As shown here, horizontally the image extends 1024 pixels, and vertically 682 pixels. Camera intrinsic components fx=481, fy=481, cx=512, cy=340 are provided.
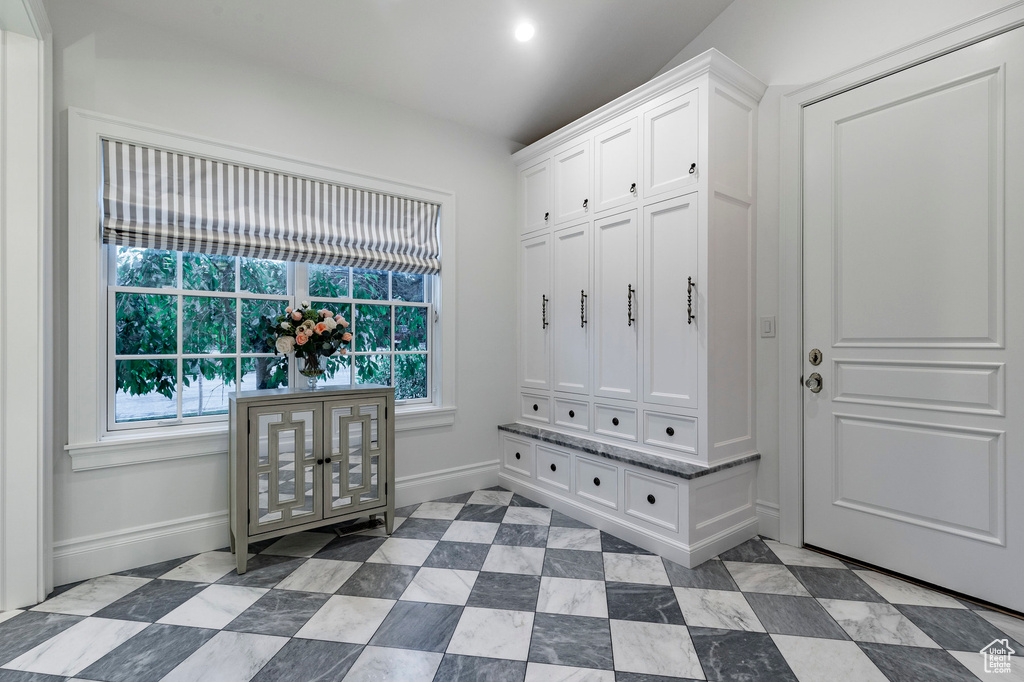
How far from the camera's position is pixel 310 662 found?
163 centimetres

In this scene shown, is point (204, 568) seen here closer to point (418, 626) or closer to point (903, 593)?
point (418, 626)

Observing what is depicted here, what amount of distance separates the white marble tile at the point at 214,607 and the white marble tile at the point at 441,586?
0.65m

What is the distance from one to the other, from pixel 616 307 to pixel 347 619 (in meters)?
2.05

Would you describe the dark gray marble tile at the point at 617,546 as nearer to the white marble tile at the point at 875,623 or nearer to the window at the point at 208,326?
the white marble tile at the point at 875,623

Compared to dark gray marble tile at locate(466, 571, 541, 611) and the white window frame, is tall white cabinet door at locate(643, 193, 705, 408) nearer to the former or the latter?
dark gray marble tile at locate(466, 571, 541, 611)

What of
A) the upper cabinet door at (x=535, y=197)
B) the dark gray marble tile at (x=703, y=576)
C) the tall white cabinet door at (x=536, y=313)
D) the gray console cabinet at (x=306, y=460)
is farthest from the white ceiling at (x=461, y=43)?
the dark gray marble tile at (x=703, y=576)

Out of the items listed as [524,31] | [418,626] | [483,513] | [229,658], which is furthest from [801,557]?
[524,31]

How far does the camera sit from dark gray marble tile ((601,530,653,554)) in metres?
2.49

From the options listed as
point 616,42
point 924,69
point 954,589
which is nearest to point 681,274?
point 924,69

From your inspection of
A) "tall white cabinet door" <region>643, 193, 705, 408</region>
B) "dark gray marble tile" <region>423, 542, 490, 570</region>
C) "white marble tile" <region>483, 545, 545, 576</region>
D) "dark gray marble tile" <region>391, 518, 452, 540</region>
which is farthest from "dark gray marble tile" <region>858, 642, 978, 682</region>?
"dark gray marble tile" <region>391, 518, 452, 540</region>

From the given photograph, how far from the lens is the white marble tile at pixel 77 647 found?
1.60 meters

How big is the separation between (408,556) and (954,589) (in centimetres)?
243

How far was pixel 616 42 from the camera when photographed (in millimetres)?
2939

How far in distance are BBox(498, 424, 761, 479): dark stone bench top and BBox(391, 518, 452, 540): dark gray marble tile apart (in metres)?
0.83
